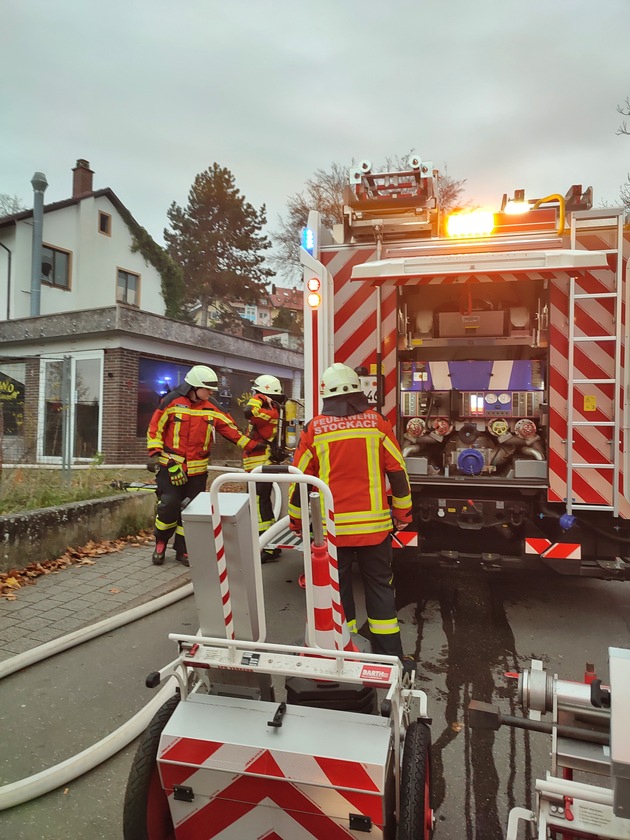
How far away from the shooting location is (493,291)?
5406 mm

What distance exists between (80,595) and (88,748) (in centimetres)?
224

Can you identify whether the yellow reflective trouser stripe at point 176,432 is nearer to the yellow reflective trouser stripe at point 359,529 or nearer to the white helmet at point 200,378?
the white helmet at point 200,378

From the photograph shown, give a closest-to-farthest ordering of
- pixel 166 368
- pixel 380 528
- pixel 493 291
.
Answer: pixel 380 528 → pixel 493 291 → pixel 166 368

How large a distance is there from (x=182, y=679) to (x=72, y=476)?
597 cm

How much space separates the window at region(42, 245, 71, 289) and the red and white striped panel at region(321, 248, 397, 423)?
65.2ft

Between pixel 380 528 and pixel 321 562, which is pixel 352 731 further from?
pixel 380 528

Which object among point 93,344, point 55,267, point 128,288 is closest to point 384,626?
point 93,344

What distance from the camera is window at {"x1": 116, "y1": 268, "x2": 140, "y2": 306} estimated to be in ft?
79.2

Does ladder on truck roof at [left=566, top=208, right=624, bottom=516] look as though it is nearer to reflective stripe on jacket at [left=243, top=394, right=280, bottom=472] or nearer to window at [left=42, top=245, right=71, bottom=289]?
reflective stripe on jacket at [left=243, top=394, right=280, bottom=472]

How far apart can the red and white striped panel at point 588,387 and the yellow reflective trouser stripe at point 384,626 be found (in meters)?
1.67

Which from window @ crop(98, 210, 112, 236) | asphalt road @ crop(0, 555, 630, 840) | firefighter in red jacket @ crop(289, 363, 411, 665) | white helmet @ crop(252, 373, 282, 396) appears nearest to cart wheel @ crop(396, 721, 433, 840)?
asphalt road @ crop(0, 555, 630, 840)

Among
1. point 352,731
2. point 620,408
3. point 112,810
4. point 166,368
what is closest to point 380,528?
point 352,731

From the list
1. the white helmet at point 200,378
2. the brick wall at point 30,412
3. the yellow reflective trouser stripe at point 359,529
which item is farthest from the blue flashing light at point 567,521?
the brick wall at point 30,412

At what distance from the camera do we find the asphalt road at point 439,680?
2.44 meters
